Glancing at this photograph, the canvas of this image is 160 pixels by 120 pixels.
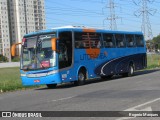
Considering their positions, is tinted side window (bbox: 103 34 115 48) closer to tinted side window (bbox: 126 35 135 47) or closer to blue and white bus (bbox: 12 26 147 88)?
blue and white bus (bbox: 12 26 147 88)

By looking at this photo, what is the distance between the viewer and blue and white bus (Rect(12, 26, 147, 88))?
20.0 m

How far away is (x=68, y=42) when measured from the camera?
20.9 m

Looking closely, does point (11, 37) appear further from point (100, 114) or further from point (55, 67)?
point (100, 114)

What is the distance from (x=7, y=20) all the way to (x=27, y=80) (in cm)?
10562

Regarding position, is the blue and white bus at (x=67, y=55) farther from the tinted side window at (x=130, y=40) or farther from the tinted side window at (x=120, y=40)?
the tinted side window at (x=130, y=40)

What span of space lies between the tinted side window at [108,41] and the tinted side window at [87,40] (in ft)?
2.92

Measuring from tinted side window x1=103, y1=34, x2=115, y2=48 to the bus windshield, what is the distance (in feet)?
19.0

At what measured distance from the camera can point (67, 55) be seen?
20719mm

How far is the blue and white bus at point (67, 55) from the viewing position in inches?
789

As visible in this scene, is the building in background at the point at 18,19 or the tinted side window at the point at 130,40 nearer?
the tinted side window at the point at 130,40

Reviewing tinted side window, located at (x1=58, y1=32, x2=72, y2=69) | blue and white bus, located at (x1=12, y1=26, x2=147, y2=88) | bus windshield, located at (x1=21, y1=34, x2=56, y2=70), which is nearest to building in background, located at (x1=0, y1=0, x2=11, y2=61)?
blue and white bus, located at (x1=12, y1=26, x2=147, y2=88)

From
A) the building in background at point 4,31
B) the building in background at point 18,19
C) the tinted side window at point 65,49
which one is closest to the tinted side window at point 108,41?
the tinted side window at point 65,49

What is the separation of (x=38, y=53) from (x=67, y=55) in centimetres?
160

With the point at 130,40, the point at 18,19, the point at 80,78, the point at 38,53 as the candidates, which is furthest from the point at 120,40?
the point at 18,19
